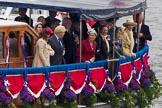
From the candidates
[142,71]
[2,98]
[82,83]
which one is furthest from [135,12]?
[2,98]

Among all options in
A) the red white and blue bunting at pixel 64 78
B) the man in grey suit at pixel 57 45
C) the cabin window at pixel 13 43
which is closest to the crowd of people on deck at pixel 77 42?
the man in grey suit at pixel 57 45

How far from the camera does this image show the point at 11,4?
15047 mm

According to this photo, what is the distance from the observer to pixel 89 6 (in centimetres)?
1463

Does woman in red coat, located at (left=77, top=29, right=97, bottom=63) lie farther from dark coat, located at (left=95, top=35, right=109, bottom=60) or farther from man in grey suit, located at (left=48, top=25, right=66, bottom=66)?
man in grey suit, located at (left=48, top=25, right=66, bottom=66)

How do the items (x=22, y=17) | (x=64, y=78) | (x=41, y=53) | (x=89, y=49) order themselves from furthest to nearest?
(x=22, y=17)
(x=89, y=49)
(x=64, y=78)
(x=41, y=53)

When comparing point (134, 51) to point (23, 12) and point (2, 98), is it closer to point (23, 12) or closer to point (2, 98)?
point (23, 12)

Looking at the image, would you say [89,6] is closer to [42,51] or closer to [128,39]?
[128,39]

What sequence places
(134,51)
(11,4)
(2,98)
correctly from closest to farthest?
Answer: (2,98), (11,4), (134,51)

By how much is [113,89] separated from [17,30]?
217cm

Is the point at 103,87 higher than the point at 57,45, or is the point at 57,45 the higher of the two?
the point at 57,45

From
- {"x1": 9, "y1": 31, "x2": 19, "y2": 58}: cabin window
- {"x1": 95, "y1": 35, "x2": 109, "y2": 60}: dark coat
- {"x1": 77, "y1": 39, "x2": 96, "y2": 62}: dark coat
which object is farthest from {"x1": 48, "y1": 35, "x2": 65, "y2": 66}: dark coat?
{"x1": 95, "y1": 35, "x2": 109, "y2": 60}: dark coat

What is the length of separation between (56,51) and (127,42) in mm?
1967

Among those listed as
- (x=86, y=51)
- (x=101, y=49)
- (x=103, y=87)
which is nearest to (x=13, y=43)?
(x=86, y=51)

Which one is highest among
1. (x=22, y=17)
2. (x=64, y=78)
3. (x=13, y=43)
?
(x=13, y=43)
